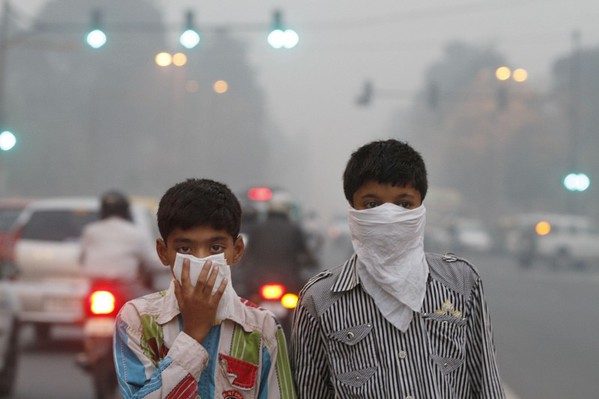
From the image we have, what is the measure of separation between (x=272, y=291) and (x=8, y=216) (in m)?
9.84

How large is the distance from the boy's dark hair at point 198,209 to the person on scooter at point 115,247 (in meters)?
6.20

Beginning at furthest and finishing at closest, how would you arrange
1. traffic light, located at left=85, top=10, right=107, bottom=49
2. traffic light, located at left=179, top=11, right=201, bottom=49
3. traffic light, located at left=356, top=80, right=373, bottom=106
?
traffic light, located at left=356, top=80, right=373, bottom=106, traffic light, located at left=85, top=10, right=107, bottom=49, traffic light, located at left=179, top=11, right=201, bottom=49

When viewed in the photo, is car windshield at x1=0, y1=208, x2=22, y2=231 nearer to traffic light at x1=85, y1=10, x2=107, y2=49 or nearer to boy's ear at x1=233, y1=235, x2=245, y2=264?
traffic light at x1=85, y1=10, x2=107, y2=49

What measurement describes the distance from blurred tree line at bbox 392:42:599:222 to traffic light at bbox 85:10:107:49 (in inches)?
1901

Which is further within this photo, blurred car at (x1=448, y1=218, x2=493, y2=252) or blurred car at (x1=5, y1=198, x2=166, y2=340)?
blurred car at (x1=448, y1=218, x2=493, y2=252)

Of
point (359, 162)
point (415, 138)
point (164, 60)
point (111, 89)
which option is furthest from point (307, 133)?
point (359, 162)

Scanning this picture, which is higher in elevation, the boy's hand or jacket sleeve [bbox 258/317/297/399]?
the boy's hand

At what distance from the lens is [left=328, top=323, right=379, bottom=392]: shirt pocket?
3.14 m

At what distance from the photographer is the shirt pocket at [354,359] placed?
314 cm

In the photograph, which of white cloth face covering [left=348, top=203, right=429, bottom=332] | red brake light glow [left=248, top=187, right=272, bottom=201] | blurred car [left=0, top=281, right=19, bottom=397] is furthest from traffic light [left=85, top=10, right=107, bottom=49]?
white cloth face covering [left=348, top=203, right=429, bottom=332]

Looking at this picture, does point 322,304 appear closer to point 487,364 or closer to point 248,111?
point 487,364

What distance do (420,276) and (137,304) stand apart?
741 millimetres

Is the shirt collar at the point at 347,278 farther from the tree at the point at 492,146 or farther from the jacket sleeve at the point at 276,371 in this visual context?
the tree at the point at 492,146

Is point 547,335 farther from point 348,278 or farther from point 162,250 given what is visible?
point 162,250
